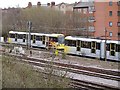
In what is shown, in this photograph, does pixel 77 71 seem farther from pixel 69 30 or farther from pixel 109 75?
pixel 69 30

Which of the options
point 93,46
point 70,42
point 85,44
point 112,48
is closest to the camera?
point 112,48

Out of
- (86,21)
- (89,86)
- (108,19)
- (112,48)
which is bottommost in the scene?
(89,86)

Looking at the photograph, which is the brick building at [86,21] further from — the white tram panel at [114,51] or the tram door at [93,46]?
the white tram panel at [114,51]

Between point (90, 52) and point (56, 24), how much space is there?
847 inches

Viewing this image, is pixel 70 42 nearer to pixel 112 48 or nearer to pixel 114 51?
pixel 112 48

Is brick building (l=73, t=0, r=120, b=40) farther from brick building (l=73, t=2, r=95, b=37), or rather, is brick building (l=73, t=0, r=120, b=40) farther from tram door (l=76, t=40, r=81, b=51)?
tram door (l=76, t=40, r=81, b=51)

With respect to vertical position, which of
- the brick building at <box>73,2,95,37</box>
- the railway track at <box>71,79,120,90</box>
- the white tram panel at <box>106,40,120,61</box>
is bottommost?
the railway track at <box>71,79,120,90</box>

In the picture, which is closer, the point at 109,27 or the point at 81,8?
the point at 109,27

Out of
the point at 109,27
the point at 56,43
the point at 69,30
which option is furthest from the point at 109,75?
the point at 109,27

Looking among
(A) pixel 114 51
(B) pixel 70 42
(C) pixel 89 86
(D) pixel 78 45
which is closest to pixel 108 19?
(B) pixel 70 42

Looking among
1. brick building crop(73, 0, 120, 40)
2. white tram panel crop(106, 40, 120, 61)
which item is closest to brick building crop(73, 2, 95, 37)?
brick building crop(73, 0, 120, 40)

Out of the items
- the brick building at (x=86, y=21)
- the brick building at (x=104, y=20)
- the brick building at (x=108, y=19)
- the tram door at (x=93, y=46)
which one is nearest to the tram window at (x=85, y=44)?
the tram door at (x=93, y=46)

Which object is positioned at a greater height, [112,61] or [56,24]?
[56,24]

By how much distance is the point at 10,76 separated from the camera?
856cm
